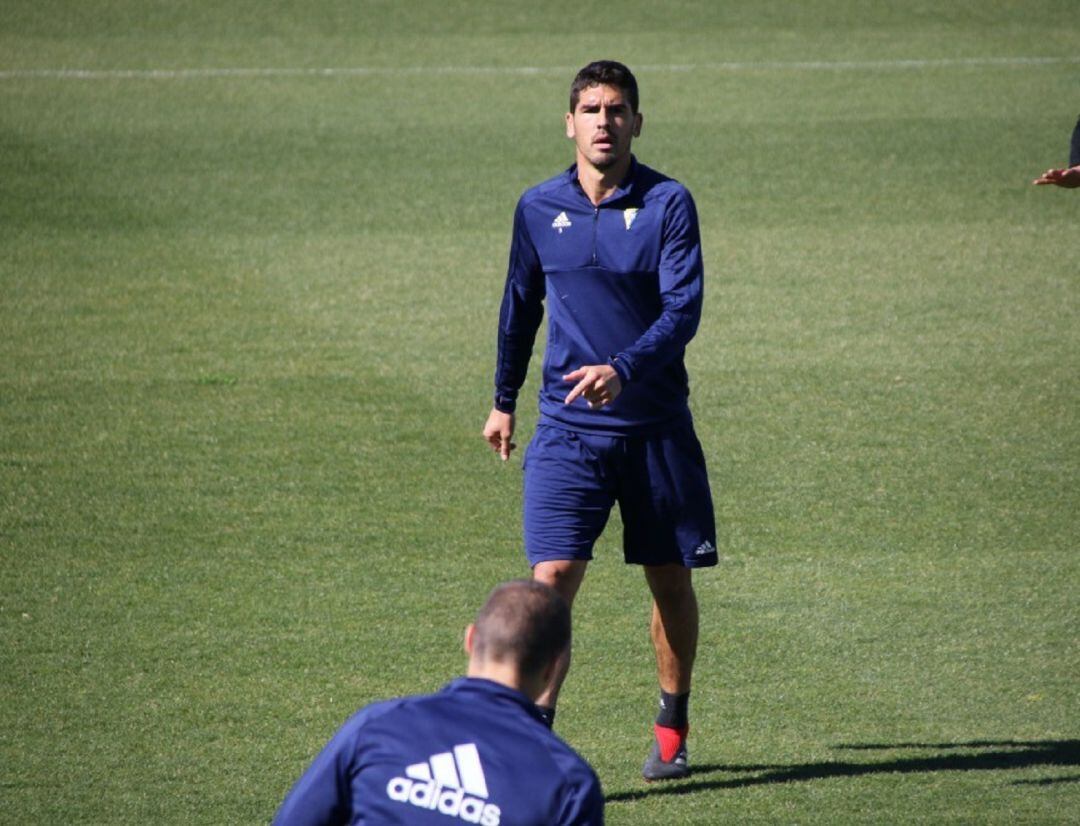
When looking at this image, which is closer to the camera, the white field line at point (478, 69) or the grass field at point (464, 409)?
the grass field at point (464, 409)

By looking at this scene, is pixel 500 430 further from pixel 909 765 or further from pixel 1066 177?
pixel 1066 177

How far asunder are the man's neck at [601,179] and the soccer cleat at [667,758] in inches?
78.7

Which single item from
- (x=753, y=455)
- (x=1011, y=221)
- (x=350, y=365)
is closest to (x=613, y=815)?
(x=753, y=455)

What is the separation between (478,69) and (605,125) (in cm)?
1470

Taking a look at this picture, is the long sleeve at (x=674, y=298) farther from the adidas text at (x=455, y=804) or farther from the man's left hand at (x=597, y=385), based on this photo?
the adidas text at (x=455, y=804)

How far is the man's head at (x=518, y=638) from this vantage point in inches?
129

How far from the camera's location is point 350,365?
1114cm

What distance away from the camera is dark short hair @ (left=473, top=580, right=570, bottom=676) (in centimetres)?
328

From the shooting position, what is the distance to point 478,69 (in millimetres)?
19953

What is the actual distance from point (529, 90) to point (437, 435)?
33.1 feet

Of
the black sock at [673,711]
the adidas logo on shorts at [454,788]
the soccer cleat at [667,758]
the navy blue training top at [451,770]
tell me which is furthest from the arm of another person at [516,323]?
the adidas logo on shorts at [454,788]

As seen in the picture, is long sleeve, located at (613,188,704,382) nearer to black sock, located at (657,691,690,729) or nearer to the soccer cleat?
black sock, located at (657,691,690,729)

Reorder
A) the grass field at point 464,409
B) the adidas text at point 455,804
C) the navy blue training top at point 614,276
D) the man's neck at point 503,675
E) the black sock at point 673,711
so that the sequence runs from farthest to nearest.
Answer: the grass field at point 464,409
the black sock at point 673,711
the navy blue training top at point 614,276
the man's neck at point 503,675
the adidas text at point 455,804

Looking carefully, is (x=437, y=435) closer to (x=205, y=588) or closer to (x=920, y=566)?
(x=205, y=588)
